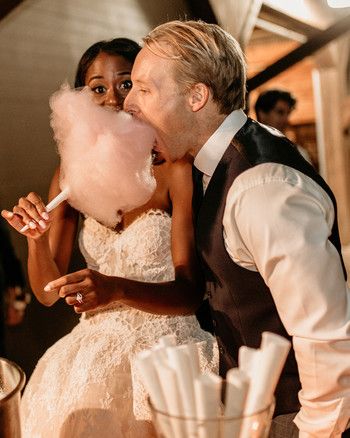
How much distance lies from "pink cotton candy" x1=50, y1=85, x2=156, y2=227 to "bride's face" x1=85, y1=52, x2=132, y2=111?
0.58 meters

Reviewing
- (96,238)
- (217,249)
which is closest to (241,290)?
(217,249)

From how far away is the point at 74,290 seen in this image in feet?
4.91

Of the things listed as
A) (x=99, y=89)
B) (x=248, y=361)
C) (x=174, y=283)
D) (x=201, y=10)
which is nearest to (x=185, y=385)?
(x=248, y=361)

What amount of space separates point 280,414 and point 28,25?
7.59 feet

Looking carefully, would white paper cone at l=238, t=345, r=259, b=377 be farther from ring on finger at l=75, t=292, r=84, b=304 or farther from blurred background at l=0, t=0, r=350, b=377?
blurred background at l=0, t=0, r=350, b=377

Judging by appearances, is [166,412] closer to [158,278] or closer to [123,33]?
[158,278]

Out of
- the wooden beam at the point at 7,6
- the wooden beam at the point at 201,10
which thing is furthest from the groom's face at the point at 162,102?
the wooden beam at the point at 201,10

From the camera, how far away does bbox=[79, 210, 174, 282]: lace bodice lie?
7.64ft

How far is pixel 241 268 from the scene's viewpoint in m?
1.57

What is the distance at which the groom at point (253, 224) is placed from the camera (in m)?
1.33

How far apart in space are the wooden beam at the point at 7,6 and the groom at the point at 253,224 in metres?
1.18

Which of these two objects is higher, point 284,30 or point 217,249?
point 284,30

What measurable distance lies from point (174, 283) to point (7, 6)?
150 centimetres

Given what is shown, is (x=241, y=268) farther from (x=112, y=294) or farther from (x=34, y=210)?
(x=34, y=210)
